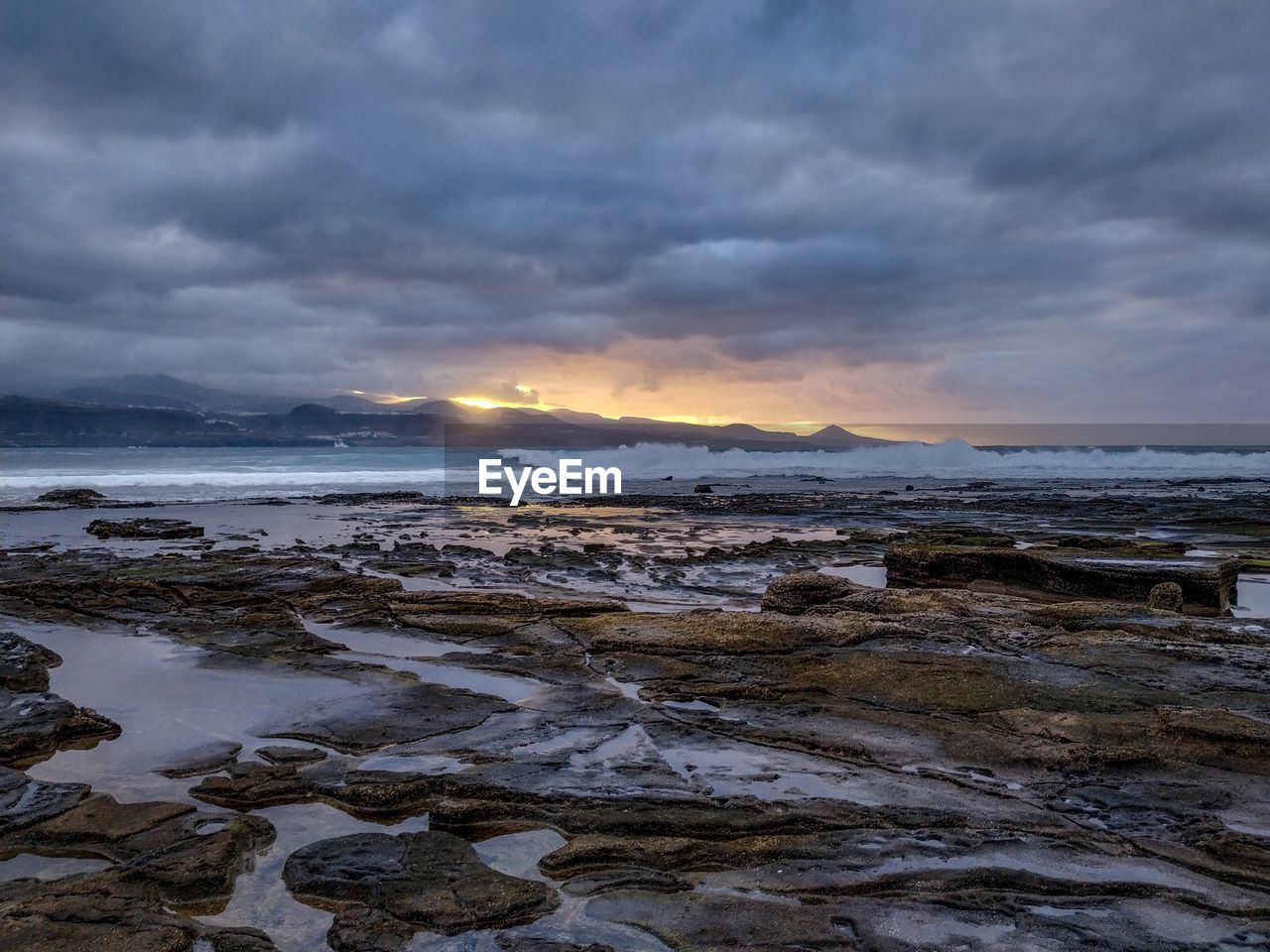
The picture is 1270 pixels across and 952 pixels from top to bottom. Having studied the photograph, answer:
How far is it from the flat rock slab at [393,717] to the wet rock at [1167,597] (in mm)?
10399

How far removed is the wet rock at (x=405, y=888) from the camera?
4.04 metres

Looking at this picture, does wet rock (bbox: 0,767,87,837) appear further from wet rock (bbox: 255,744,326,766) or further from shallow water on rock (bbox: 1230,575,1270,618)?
shallow water on rock (bbox: 1230,575,1270,618)

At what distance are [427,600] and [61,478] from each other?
2241 inches

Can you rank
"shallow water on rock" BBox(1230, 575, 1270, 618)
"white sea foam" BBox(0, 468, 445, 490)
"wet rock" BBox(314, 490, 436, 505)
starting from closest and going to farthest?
1. "shallow water on rock" BBox(1230, 575, 1270, 618)
2. "wet rock" BBox(314, 490, 436, 505)
3. "white sea foam" BBox(0, 468, 445, 490)

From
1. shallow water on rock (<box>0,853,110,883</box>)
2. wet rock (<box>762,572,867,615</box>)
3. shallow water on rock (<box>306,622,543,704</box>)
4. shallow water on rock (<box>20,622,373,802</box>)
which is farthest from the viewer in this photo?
wet rock (<box>762,572,867,615</box>)

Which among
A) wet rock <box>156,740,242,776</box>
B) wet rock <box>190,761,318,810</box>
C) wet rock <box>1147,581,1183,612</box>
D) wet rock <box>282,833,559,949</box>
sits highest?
wet rock <box>1147,581,1183,612</box>

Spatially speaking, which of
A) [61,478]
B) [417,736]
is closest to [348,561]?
[417,736]

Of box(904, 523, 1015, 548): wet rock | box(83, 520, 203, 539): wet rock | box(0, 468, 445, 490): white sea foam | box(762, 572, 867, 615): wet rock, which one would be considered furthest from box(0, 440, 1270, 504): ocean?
box(762, 572, 867, 615): wet rock

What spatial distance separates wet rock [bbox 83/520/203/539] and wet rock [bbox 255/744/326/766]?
20663mm

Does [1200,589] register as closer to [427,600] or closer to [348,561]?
[427,600]

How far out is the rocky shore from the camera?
13.6 feet

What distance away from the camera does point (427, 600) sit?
12797 millimetres

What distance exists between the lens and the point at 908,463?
9969 centimetres

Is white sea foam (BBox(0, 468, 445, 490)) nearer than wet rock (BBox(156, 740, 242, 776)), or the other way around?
wet rock (BBox(156, 740, 242, 776))
